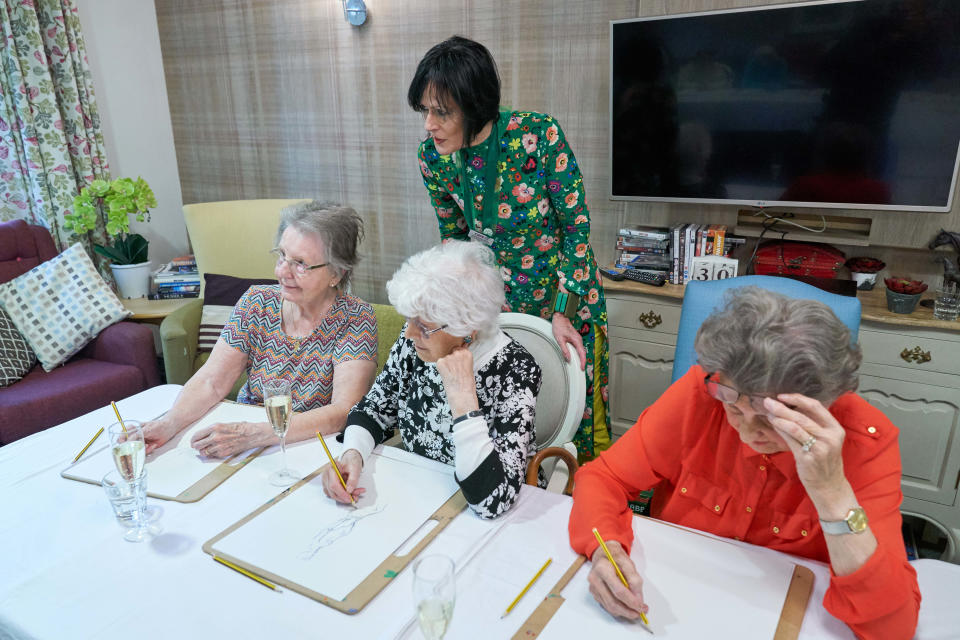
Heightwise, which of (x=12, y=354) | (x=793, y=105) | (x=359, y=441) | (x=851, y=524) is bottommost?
(x=12, y=354)

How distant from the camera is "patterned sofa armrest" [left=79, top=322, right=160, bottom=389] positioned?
2857mm

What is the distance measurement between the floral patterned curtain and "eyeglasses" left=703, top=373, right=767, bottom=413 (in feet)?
11.5

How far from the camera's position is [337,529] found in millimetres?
1162

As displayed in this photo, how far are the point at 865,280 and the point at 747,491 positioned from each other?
69.7 inches

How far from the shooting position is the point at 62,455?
1453 millimetres

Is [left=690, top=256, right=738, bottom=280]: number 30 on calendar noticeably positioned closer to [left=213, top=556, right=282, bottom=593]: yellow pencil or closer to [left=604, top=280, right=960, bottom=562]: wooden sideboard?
[left=604, top=280, right=960, bottom=562]: wooden sideboard

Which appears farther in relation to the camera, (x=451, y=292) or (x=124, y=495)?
(x=451, y=292)

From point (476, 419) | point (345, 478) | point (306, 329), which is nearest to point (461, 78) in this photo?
point (306, 329)

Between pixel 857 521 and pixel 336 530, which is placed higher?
pixel 857 521

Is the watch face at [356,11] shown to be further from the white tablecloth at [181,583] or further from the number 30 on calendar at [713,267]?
the white tablecloth at [181,583]

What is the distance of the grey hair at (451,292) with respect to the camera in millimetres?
1363

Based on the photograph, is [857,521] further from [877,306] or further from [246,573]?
[877,306]

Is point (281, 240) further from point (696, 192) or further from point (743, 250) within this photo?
point (743, 250)

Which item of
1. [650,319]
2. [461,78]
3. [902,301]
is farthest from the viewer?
[650,319]
